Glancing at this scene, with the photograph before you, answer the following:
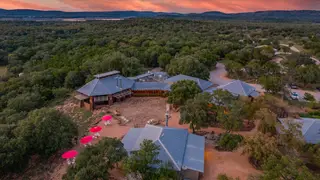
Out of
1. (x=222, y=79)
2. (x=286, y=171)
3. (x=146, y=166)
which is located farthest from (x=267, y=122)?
(x=222, y=79)

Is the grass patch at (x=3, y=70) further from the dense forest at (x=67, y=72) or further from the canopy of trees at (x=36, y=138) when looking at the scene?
the canopy of trees at (x=36, y=138)

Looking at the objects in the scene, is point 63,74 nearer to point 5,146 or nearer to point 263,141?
point 5,146

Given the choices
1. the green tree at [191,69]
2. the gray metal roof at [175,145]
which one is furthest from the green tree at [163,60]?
the gray metal roof at [175,145]

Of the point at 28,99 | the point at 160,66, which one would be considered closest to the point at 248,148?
the point at 28,99

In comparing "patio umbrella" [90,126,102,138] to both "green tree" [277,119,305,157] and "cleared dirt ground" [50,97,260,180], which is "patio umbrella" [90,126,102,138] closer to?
"cleared dirt ground" [50,97,260,180]

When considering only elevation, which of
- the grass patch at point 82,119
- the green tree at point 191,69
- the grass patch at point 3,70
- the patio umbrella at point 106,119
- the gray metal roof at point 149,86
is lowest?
the grass patch at point 3,70

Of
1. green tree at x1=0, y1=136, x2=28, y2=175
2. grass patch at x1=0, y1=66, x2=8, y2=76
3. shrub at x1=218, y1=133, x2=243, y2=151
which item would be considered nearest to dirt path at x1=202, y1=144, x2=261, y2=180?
shrub at x1=218, y1=133, x2=243, y2=151
